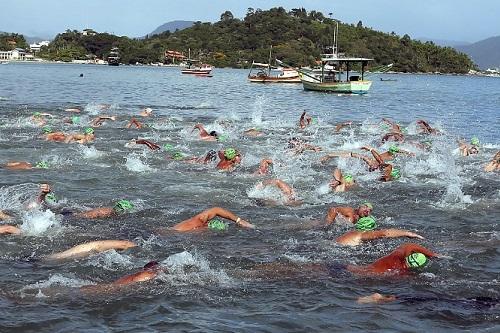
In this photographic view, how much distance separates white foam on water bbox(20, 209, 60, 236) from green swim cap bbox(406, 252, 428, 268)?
6.25 meters

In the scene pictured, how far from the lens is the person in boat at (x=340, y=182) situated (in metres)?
15.2

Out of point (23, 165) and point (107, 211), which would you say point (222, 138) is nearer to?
point (23, 165)

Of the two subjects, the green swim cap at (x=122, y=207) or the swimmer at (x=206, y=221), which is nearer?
the swimmer at (x=206, y=221)

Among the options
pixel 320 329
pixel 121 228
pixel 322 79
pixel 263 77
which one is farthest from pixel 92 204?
pixel 263 77

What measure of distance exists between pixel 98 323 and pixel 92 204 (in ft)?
21.8

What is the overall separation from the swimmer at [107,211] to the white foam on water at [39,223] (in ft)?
1.93

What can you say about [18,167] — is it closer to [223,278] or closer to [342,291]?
[223,278]

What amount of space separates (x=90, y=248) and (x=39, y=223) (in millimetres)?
1994

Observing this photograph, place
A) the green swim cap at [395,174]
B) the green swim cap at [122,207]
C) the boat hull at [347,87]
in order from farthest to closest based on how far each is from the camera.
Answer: the boat hull at [347,87]
the green swim cap at [395,174]
the green swim cap at [122,207]

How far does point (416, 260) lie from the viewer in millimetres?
9195

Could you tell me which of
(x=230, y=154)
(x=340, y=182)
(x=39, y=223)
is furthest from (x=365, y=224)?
(x=230, y=154)

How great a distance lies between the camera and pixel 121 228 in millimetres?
11570

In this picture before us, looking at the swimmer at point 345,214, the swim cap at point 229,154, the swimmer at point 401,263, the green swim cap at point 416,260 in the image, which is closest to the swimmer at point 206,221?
the swimmer at point 345,214

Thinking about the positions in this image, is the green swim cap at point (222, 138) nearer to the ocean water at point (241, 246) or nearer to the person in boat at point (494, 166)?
the ocean water at point (241, 246)
